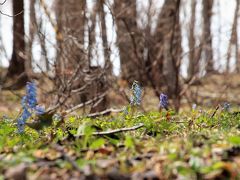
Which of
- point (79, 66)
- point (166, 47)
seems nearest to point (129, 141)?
point (79, 66)

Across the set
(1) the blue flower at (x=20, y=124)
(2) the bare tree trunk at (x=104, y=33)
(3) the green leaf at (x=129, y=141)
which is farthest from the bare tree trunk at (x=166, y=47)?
(3) the green leaf at (x=129, y=141)

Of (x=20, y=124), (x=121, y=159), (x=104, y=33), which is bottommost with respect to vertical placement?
(x=121, y=159)

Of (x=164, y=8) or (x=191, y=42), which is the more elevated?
(x=164, y=8)

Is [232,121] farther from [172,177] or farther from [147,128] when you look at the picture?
[172,177]

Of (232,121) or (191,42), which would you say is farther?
(191,42)

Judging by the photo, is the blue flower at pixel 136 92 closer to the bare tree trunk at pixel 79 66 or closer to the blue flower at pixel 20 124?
the blue flower at pixel 20 124

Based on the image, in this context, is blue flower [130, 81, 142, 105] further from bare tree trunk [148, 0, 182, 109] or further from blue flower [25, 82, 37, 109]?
bare tree trunk [148, 0, 182, 109]

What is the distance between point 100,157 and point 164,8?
492 inches

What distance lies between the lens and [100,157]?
8.29ft

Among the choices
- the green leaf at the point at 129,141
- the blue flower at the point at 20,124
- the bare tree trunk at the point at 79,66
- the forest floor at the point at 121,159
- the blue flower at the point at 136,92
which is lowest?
the forest floor at the point at 121,159

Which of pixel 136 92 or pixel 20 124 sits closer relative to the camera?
pixel 20 124

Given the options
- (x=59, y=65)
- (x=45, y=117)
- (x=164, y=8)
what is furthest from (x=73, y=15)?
(x=45, y=117)

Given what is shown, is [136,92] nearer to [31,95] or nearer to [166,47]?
[31,95]

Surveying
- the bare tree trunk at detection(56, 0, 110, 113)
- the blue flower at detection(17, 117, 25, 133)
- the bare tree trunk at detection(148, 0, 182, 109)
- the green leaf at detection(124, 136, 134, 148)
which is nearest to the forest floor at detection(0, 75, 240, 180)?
the green leaf at detection(124, 136, 134, 148)
